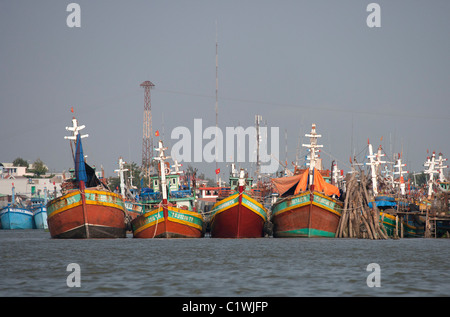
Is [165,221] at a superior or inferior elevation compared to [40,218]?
superior

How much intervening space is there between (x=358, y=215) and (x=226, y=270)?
2653 centimetres

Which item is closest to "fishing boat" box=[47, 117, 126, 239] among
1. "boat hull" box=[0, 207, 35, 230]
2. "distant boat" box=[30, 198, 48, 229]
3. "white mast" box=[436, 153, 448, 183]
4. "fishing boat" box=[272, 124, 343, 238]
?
"fishing boat" box=[272, 124, 343, 238]

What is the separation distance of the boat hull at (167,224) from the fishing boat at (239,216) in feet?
6.81

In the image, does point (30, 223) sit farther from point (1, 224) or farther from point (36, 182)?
point (36, 182)

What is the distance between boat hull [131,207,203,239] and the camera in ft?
181

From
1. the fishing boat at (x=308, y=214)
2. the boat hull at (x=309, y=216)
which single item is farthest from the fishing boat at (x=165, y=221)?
the boat hull at (x=309, y=216)

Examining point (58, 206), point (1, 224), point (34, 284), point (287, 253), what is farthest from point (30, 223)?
point (34, 284)

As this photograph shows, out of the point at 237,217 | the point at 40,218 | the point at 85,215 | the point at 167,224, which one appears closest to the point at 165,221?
the point at 167,224

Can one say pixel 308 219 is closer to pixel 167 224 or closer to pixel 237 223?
pixel 237 223

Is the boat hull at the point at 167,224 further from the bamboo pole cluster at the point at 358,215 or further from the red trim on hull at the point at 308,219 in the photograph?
the bamboo pole cluster at the point at 358,215

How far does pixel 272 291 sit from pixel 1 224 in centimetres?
9097

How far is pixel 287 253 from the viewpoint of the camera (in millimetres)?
41938

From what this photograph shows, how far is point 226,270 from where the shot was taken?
32.8 metres

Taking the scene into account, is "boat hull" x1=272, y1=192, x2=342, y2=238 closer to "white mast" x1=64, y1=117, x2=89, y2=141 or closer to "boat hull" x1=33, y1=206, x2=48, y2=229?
"white mast" x1=64, y1=117, x2=89, y2=141
